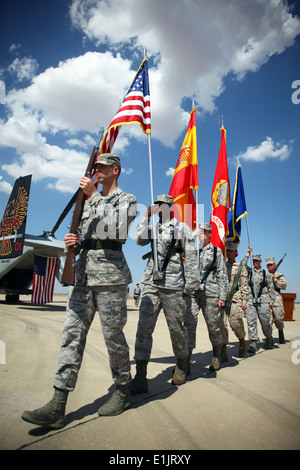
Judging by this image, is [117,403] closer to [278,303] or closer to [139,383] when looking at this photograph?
[139,383]

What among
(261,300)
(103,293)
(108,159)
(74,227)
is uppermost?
(108,159)

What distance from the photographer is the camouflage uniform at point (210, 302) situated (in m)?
3.79

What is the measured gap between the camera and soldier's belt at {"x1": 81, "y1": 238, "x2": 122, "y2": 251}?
2.35 meters

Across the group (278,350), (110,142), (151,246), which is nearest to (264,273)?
(278,350)

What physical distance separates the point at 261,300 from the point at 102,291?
5059 millimetres

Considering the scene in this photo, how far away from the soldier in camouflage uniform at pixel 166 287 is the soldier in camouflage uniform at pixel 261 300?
3.26 metres

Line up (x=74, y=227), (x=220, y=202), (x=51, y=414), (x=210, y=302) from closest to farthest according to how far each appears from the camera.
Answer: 1. (x=51, y=414)
2. (x=74, y=227)
3. (x=210, y=302)
4. (x=220, y=202)

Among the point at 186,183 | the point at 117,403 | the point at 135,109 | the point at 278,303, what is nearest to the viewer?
the point at 117,403

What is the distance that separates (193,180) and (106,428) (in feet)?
16.5

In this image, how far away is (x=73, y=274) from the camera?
226cm

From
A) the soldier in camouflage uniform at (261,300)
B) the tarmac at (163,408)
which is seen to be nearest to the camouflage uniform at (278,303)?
the soldier in camouflage uniform at (261,300)

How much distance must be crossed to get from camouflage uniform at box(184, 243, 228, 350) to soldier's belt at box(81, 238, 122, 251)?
192 cm

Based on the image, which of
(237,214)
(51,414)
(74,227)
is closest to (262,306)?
(237,214)

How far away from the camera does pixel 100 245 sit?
236 cm
